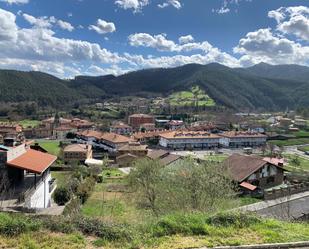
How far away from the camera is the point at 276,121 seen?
460 feet

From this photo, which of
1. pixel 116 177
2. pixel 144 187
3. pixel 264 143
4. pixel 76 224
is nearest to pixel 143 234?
pixel 76 224

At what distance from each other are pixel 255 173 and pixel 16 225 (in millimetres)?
34245

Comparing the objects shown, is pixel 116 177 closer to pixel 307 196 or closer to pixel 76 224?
pixel 307 196

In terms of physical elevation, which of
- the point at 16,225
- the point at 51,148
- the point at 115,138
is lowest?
the point at 51,148

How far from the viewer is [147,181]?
2730 cm

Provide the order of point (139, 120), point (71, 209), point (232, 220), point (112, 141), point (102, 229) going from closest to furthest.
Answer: point (102, 229) < point (232, 220) < point (71, 209) < point (112, 141) < point (139, 120)

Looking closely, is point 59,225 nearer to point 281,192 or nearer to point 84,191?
point 84,191

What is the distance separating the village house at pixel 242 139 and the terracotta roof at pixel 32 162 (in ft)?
246

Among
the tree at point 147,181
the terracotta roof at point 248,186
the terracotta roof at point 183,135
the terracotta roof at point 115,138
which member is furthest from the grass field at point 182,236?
the terracotta roof at point 183,135

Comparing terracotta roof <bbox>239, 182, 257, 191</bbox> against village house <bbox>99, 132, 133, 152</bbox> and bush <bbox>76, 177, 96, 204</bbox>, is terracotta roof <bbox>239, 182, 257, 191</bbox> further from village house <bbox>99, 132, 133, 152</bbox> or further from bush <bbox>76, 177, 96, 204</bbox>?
village house <bbox>99, 132, 133, 152</bbox>

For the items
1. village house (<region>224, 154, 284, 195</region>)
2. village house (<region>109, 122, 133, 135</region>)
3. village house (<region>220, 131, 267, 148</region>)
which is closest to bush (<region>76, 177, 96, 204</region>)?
village house (<region>224, 154, 284, 195</region>)

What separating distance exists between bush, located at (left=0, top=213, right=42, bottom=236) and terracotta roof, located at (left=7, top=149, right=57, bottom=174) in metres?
12.6

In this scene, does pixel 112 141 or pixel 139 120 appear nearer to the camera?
pixel 112 141

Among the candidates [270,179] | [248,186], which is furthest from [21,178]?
[270,179]
